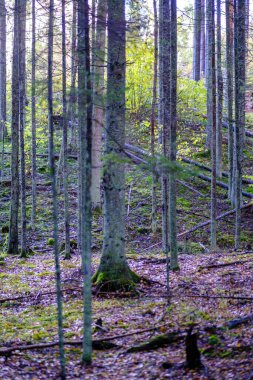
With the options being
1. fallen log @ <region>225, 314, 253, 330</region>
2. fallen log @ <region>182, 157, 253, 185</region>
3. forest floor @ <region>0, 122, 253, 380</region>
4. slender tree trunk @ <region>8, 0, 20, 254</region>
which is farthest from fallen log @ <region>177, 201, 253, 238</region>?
fallen log @ <region>225, 314, 253, 330</region>

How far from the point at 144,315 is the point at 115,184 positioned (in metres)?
2.80

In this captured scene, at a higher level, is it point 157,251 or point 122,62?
point 122,62

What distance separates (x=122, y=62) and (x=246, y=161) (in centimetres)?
1674

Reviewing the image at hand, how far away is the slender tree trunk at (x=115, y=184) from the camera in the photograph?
955 centimetres

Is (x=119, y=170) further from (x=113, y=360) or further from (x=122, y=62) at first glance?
(x=113, y=360)

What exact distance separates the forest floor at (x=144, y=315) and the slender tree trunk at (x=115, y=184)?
48cm

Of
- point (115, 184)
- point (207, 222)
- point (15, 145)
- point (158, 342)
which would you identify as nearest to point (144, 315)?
point (158, 342)

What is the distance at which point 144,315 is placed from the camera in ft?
28.1

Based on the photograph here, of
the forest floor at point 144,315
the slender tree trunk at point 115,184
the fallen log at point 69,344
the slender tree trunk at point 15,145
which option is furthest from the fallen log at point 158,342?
the slender tree trunk at point 15,145

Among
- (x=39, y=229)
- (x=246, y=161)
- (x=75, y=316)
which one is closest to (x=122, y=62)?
(x=75, y=316)

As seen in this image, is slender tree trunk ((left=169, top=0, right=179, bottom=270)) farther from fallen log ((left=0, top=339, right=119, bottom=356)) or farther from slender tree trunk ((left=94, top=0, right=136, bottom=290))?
fallen log ((left=0, top=339, right=119, bottom=356))

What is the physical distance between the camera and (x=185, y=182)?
22562 mm

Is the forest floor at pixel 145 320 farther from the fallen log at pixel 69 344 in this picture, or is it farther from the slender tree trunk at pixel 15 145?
the slender tree trunk at pixel 15 145

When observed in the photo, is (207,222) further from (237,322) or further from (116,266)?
(237,322)
